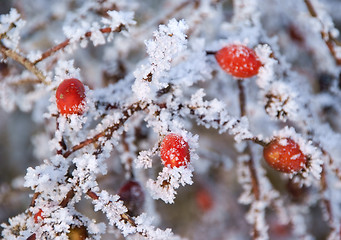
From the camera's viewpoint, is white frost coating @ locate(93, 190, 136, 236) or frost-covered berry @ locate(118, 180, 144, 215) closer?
white frost coating @ locate(93, 190, 136, 236)

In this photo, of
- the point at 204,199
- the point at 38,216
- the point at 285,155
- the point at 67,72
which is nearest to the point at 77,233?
the point at 38,216

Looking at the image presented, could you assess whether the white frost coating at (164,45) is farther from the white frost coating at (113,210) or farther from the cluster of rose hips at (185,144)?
the white frost coating at (113,210)

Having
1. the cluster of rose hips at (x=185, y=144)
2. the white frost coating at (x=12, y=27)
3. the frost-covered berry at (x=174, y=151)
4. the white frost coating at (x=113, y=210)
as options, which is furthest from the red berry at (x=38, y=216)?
the white frost coating at (x=12, y=27)

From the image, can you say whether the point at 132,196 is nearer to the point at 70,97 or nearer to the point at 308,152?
the point at 70,97

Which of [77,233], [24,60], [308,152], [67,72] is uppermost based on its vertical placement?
[24,60]

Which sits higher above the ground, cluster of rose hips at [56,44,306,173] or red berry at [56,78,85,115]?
red berry at [56,78,85,115]

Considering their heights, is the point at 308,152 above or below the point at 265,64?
below

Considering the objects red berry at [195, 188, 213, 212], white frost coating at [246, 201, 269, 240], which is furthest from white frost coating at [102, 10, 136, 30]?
red berry at [195, 188, 213, 212]

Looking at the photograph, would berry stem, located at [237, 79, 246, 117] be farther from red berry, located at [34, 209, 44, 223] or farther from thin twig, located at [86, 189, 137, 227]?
red berry, located at [34, 209, 44, 223]
